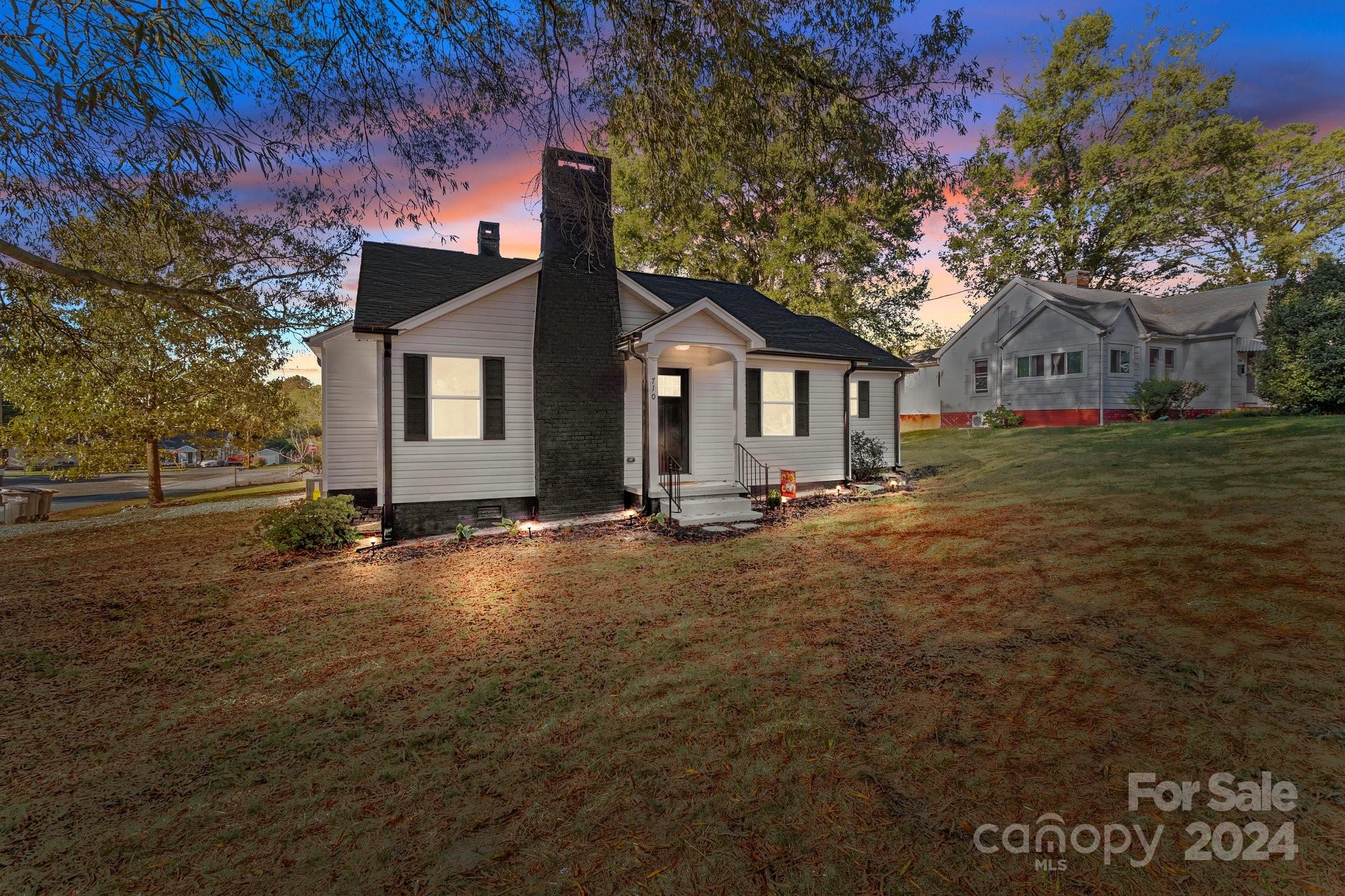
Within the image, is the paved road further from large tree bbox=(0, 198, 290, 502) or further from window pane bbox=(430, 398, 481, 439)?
window pane bbox=(430, 398, 481, 439)

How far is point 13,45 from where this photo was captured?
609 cm

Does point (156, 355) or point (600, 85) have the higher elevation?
point (600, 85)

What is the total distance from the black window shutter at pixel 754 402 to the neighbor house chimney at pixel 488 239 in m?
7.12

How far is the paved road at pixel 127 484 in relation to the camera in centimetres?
2328

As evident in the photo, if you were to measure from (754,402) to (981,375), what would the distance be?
20508mm

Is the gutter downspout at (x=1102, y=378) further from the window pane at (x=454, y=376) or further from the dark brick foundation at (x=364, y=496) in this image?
the dark brick foundation at (x=364, y=496)

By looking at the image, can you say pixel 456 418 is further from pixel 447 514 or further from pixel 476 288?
pixel 476 288

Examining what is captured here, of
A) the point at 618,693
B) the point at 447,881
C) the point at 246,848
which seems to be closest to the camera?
the point at 447,881

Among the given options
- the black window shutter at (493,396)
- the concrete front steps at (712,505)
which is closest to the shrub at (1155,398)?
the concrete front steps at (712,505)

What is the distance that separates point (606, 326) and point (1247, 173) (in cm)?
3626

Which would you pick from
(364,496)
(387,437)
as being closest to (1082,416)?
(387,437)

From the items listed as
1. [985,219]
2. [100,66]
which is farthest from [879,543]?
[985,219]

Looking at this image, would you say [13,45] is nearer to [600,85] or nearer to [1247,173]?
[600,85]

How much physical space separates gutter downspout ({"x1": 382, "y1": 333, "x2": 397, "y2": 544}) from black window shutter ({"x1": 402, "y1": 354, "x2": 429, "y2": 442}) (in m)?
0.21
